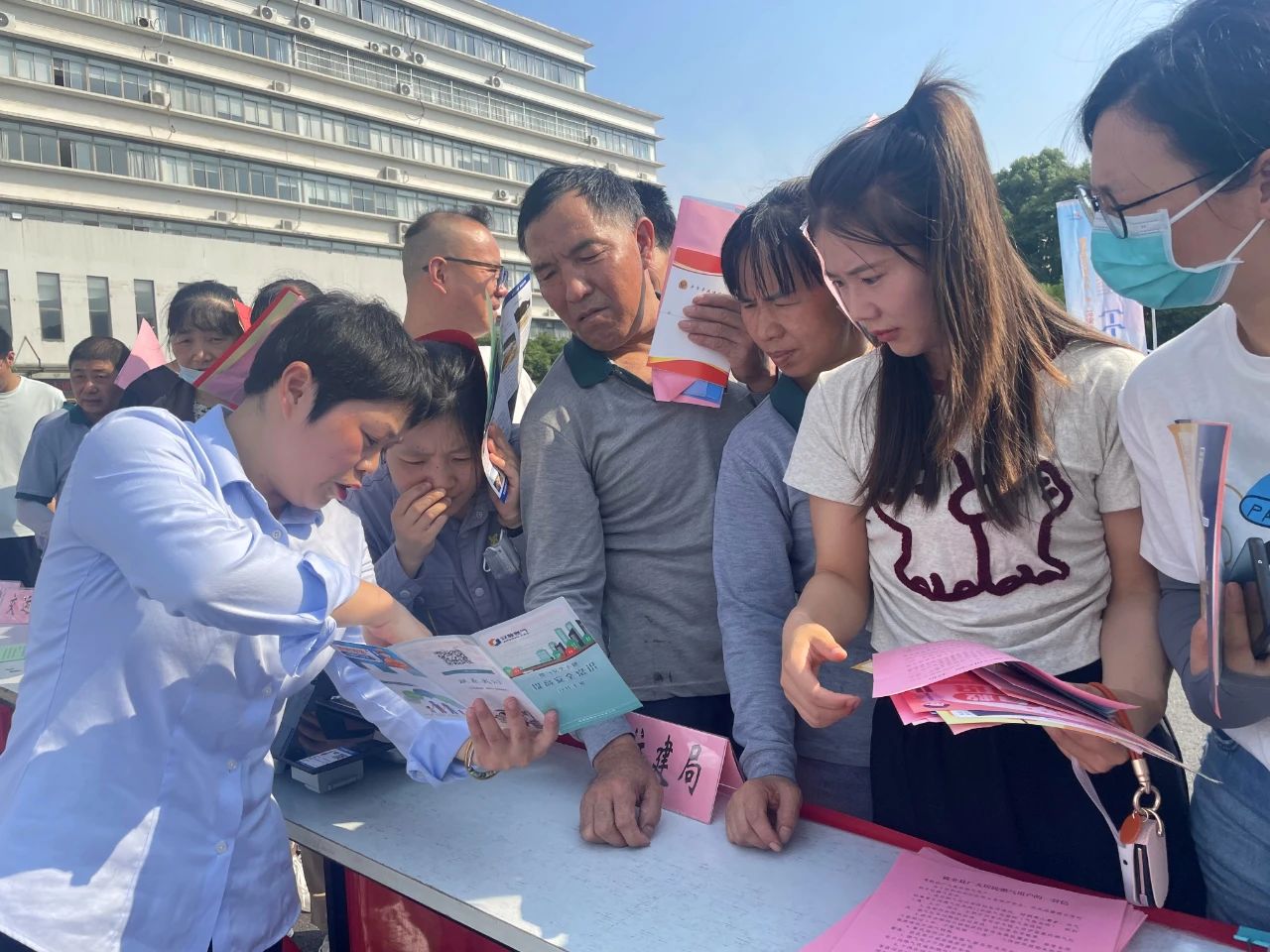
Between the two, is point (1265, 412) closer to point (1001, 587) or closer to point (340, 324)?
point (1001, 587)

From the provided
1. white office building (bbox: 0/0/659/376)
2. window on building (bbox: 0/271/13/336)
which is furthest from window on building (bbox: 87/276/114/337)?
window on building (bbox: 0/271/13/336)

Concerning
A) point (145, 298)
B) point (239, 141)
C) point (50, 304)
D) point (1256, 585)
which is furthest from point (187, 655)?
point (239, 141)

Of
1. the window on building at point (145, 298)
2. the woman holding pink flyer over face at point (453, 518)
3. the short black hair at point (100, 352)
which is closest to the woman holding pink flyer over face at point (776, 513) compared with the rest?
the woman holding pink flyer over face at point (453, 518)

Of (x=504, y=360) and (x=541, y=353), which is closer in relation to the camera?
(x=504, y=360)

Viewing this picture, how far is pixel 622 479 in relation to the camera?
1.72 m

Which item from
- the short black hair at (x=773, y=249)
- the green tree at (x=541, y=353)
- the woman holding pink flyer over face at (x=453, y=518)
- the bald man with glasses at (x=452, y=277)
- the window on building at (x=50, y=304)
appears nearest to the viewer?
the short black hair at (x=773, y=249)

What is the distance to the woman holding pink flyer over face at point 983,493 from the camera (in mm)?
1183

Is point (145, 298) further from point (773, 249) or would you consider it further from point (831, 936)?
point (831, 936)

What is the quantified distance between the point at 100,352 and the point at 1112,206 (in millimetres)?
4307

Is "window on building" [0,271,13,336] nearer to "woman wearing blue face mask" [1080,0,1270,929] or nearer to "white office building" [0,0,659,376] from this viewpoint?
"white office building" [0,0,659,376]

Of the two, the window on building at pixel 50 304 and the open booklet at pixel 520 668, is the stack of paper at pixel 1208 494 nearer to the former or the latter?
the open booklet at pixel 520 668

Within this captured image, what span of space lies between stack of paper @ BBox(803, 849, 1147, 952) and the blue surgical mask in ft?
2.27

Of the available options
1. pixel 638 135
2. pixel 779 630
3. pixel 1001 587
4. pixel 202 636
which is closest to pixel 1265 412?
pixel 1001 587

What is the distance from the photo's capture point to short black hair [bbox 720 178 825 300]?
5.08 feet
